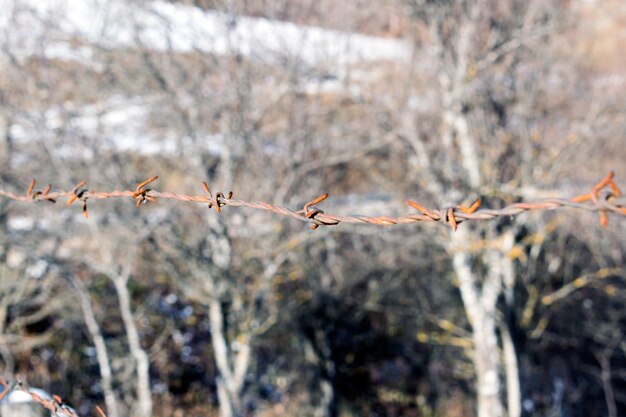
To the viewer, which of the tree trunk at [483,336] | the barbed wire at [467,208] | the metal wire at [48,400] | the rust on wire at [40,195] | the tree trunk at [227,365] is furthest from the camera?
the tree trunk at [483,336]

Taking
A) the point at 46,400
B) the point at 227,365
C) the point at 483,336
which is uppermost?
the point at 483,336

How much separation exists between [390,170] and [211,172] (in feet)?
19.3

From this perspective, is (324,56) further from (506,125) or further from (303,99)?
(506,125)

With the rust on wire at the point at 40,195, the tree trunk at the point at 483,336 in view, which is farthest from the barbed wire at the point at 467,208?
the tree trunk at the point at 483,336

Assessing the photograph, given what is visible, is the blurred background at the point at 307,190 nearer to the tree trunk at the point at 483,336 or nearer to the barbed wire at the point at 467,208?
Result: the tree trunk at the point at 483,336

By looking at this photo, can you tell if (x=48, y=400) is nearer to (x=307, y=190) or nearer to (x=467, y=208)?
(x=467, y=208)

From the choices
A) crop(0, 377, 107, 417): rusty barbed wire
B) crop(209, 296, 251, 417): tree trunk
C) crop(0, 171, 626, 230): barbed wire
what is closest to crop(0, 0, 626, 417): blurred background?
crop(209, 296, 251, 417): tree trunk

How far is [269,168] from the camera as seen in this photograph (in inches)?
372

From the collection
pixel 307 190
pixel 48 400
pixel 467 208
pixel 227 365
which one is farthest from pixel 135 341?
pixel 467 208

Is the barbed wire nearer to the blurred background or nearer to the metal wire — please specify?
the metal wire

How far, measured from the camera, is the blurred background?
8289mm

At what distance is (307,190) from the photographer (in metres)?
11.2

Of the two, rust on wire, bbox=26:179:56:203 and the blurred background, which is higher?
the blurred background

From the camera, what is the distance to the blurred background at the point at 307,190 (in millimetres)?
8289
